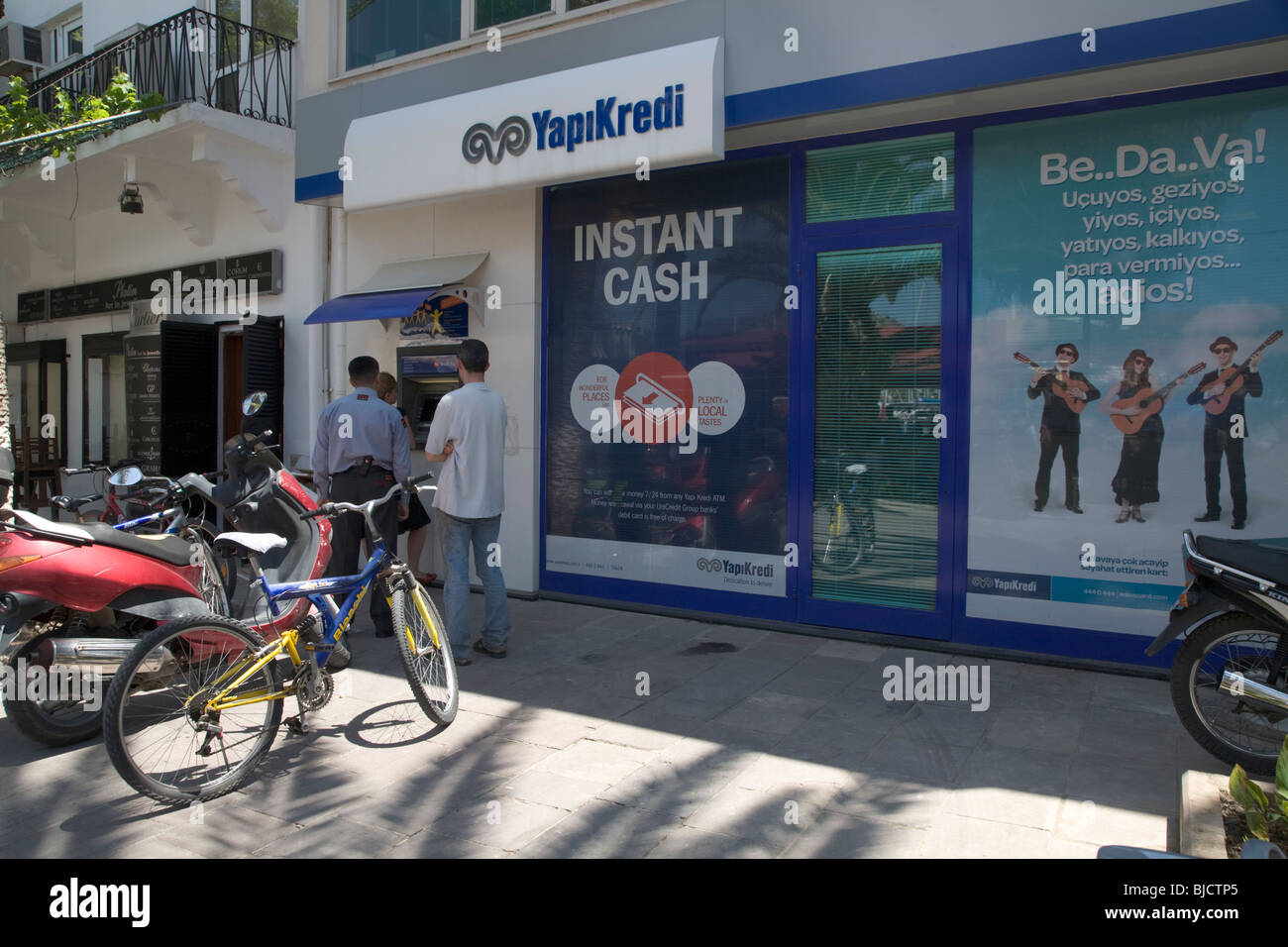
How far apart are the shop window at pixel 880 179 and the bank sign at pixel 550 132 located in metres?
0.81

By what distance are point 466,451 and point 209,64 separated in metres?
7.35

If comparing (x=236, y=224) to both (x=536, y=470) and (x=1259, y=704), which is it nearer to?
(x=536, y=470)

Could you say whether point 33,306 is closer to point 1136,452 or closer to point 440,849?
point 440,849

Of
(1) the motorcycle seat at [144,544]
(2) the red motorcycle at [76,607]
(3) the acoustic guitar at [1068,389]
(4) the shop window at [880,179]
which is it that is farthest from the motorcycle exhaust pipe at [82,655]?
(3) the acoustic guitar at [1068,389]

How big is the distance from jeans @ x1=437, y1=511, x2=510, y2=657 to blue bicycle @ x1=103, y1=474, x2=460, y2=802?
1207 millimetres

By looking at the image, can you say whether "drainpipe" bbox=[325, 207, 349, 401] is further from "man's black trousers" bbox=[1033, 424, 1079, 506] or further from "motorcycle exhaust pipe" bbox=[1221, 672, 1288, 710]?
"motorcycle exhaust pipe" bbox=[1221, 672, 1288, 710]

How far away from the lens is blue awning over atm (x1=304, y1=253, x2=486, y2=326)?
7.71 meters

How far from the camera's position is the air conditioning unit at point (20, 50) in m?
13.7

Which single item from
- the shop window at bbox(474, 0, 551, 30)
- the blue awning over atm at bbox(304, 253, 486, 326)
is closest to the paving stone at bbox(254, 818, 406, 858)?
the blue awning over atm at bbox(304, 253, 486, 326)

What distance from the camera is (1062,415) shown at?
5.72m

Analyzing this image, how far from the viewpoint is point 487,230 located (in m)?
8.00

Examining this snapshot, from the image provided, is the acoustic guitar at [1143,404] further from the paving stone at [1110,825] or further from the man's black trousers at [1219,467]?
the paving stone at [1110,825]
